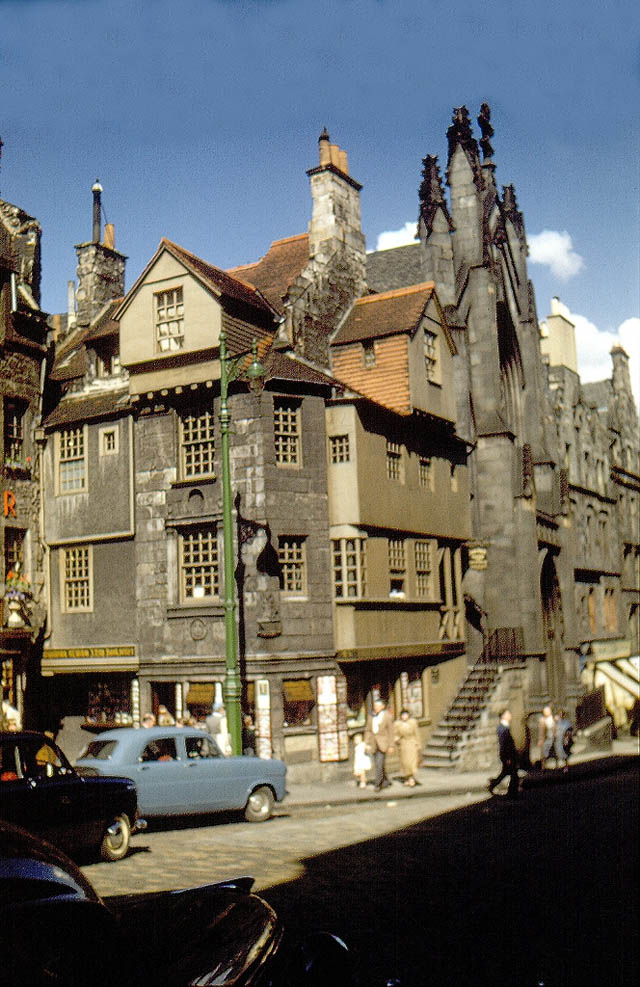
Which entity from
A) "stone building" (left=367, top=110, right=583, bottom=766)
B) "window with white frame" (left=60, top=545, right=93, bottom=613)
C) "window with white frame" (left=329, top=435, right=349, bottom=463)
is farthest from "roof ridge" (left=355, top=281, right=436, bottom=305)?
"window with white frame" (left=60, top=545, right=93, bottom=613)

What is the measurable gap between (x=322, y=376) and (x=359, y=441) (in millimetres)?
1936

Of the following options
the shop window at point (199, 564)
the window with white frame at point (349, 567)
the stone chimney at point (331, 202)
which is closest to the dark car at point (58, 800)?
the shop window at point (199, 564)

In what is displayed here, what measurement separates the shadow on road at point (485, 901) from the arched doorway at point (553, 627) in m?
19.6

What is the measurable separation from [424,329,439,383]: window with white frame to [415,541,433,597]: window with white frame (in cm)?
500

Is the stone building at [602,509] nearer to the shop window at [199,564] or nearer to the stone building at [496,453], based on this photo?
the stone building at [496,453]

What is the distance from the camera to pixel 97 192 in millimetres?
34031

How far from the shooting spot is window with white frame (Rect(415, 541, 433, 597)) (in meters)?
28.0

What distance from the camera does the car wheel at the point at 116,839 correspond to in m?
12.4

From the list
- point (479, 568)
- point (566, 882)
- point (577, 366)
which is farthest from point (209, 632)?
point (577, 366)

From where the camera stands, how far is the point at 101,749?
15.4m

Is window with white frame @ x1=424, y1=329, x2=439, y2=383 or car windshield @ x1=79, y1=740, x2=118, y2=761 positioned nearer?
car windshield @ x1=79, y1=740, x2=118, y2=761

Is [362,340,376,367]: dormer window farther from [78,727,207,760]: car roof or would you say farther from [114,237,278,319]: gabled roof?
[78,727,207,760]: car roof

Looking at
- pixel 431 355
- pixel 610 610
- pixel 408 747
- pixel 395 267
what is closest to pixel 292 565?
pixel 408 747

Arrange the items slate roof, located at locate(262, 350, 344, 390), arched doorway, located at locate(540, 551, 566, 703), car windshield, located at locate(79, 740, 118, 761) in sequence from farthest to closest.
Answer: arched doorway, located at locate(540, 551, 566, 703)
slate roof, located at locate(262, 350, 344, 390)
car windshield, located at locate(79, 740, 118, 761)
